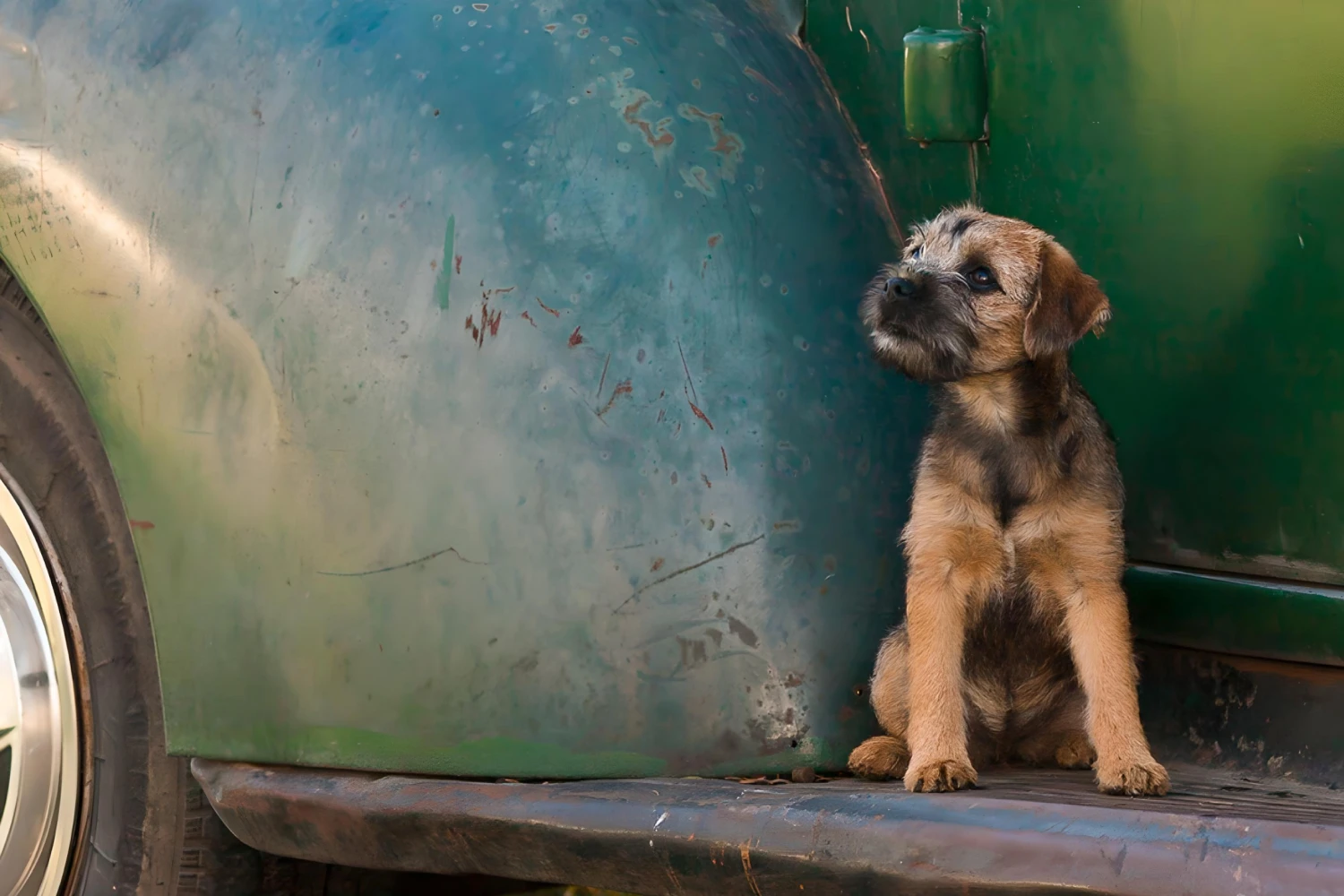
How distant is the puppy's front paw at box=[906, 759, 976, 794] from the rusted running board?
0.32 feet

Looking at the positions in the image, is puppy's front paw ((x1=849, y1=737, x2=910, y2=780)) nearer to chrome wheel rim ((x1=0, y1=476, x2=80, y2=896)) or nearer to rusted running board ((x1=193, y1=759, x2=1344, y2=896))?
rusted running board ((x1=193, y1=759, x2=1344, y2=896))

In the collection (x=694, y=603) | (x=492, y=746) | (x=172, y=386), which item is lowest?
(x=492, y=746)

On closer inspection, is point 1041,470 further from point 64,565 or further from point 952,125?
point 64,565

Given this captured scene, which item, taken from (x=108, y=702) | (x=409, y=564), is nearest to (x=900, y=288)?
(x=409, y=564)

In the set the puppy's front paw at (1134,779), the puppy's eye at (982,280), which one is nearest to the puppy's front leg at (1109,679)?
the puppy's front paw at (1134,779)

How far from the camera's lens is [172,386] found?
2.84 m

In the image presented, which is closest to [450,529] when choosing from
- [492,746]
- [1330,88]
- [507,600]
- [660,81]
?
[507,600]

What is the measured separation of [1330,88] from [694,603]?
1.27 metres

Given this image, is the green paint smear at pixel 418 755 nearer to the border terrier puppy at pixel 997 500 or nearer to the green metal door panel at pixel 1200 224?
the border terrier puppy at pixel 997 500

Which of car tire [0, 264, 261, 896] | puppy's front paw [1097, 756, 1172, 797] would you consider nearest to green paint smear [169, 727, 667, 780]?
car tire [0, 264, 261, 896]

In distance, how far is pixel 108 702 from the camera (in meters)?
3.07

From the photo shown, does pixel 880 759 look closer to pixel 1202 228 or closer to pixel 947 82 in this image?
pixel 1202 228

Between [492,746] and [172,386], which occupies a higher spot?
[172,386]

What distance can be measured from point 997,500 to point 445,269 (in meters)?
1.08
